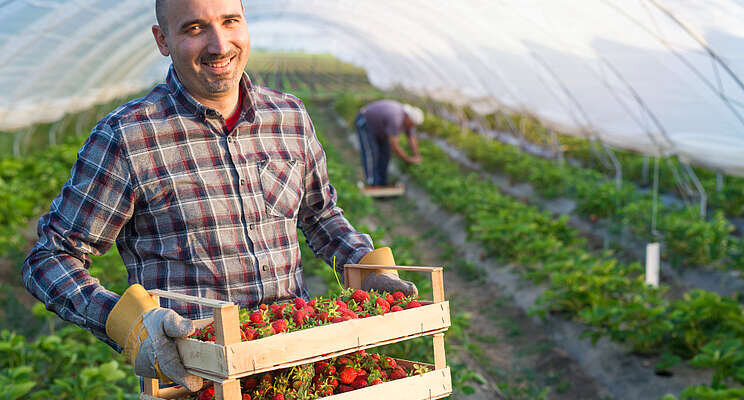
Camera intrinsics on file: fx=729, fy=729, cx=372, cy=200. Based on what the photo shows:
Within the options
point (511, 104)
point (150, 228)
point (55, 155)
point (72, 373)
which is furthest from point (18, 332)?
point (511, 104)

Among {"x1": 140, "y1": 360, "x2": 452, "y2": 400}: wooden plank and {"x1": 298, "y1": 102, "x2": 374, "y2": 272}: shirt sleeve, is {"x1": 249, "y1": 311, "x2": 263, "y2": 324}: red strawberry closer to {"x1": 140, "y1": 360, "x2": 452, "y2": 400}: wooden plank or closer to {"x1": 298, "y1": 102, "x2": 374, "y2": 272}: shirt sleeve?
{"x1": 140, "y1": 360, "x2": 452, "y2": 400}: wooden plank

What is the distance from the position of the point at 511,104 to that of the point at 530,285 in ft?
21.2

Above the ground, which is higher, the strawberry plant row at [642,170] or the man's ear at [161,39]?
the man's ear at [161,39]

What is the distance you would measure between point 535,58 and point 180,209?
9063 millimetres

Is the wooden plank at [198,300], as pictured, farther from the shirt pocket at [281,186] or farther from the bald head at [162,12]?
the bald head at [162,12]

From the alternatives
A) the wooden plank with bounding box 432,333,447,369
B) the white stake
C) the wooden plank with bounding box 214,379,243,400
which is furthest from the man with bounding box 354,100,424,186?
the wooden plank with bounding box 214,379,243,400

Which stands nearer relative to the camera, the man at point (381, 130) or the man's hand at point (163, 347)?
the man's hand at point (163, 347)

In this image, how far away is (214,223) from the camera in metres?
1.70

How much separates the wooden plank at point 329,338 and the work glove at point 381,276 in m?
0.14

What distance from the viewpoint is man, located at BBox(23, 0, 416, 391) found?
1.57 meters

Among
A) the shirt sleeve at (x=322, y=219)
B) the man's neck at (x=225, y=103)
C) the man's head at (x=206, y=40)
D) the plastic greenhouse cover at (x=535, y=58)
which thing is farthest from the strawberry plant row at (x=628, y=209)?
the man's head at (x=206, y=40)

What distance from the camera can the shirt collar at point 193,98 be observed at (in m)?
1.71

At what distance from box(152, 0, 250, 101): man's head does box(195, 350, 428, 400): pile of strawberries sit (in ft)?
2.17

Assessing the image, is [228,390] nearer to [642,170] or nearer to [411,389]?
[411,389]
